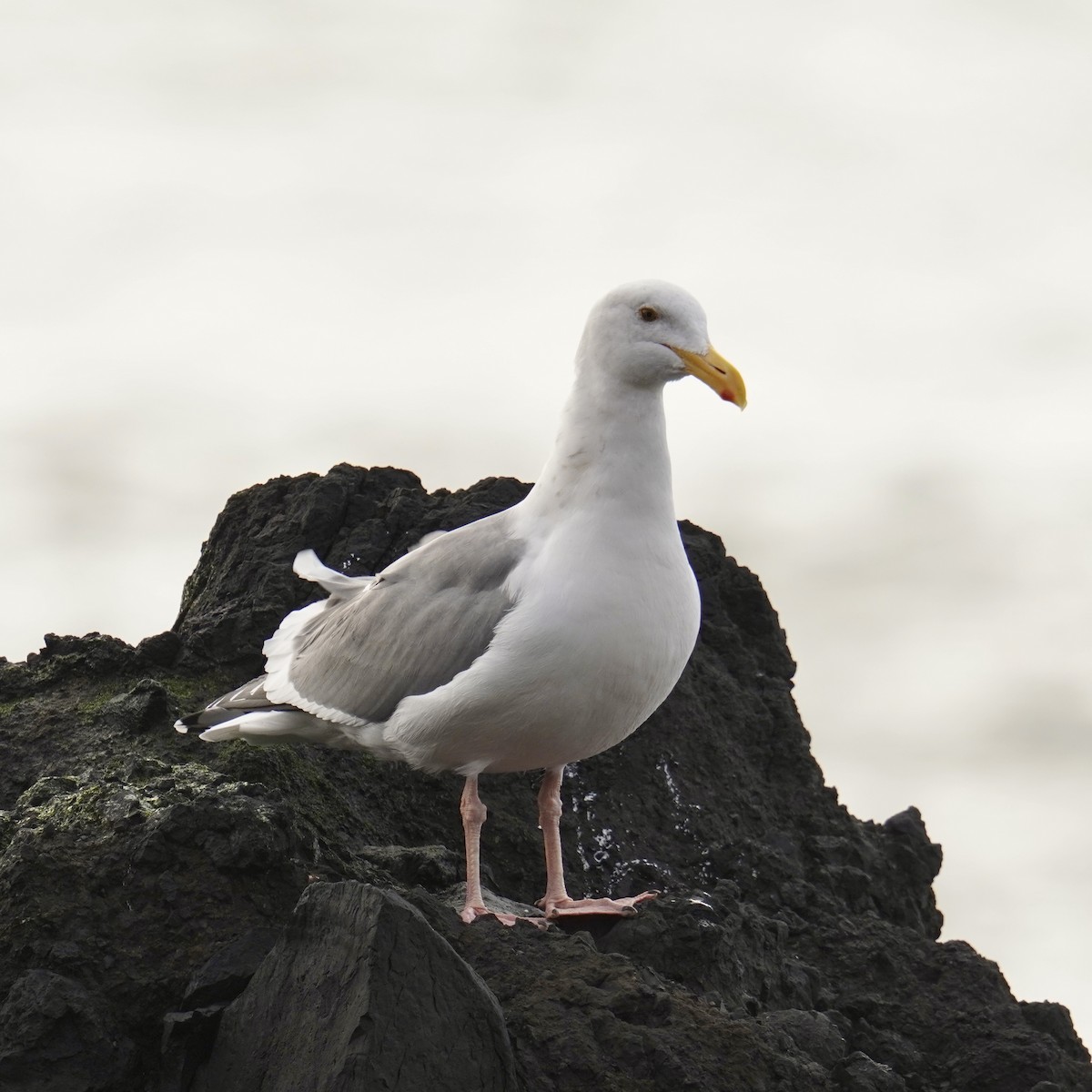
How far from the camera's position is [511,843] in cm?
1003

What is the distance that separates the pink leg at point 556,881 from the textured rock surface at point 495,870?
10cm

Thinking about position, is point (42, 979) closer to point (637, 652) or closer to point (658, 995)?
point (658, 995)

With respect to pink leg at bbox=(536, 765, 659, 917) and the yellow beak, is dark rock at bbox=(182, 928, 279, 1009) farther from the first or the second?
the yellow beak

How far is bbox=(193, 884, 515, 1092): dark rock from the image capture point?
6.38 m

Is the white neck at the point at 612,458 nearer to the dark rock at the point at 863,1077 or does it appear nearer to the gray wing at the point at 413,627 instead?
the gray wing at the point at 413,627

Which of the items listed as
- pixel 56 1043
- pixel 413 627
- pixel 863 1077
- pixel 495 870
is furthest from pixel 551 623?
pixel 56 1043

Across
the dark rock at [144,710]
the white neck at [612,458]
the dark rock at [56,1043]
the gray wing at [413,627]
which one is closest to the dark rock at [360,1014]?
the dark rock at [56,1043]

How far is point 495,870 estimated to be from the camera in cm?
984

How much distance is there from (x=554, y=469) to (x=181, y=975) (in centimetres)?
339

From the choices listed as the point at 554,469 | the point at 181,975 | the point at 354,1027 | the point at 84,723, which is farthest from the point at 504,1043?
the point at 84,723

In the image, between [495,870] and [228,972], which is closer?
[228,972]

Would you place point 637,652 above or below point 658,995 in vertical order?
above

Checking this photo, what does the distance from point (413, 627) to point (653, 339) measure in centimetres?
203

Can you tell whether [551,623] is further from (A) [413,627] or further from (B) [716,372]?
(B) [716,372]
